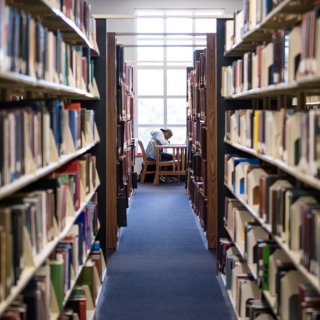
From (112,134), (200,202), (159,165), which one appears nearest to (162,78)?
(159,165)

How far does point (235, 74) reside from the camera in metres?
4.31

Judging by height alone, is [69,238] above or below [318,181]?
below

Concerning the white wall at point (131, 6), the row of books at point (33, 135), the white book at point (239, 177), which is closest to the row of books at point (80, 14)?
the row of books at point (33, 135)

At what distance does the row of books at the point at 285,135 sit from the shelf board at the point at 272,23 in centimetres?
45

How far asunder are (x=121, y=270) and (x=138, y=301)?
0.87 meters

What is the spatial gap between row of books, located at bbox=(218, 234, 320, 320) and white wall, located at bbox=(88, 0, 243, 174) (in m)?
8.29

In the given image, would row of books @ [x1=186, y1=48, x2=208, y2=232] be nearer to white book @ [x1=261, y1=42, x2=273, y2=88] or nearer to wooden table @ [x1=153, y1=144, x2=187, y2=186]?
wooden table @ [x1=153, y1=144, x2=187, y2=186]

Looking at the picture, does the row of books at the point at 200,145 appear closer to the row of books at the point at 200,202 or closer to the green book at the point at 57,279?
the row of books at the point at 200,202

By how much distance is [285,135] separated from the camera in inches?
106

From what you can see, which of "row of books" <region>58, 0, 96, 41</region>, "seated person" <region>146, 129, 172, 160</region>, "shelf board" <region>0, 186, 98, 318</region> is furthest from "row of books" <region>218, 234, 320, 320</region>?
"seated person" <region>146, 129, 172, 160</region>

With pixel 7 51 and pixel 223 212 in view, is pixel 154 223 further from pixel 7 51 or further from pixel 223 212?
pixel 7 51

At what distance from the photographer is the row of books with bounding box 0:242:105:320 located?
225cm

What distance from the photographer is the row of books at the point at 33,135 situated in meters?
1.90

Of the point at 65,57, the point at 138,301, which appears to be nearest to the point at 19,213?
the point at 65,57
